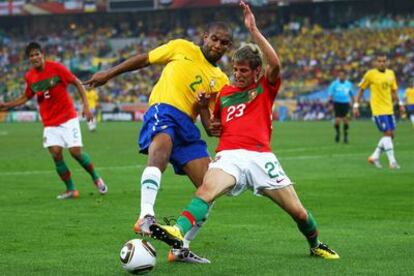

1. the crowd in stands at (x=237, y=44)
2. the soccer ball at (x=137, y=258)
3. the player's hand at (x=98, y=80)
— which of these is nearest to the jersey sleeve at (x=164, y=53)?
the player's hand at (x=98, y=80)

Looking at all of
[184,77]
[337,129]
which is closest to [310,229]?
[184,77]

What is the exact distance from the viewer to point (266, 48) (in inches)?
332

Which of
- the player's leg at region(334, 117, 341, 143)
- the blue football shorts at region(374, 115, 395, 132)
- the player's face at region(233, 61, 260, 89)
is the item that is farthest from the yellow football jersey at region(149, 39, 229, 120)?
the player's leg at region(334, 117, 341, 143)

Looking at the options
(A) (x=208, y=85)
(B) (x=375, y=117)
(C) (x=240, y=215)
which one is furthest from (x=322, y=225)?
(B) (x=375, y=117)

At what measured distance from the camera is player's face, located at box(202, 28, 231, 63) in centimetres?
931

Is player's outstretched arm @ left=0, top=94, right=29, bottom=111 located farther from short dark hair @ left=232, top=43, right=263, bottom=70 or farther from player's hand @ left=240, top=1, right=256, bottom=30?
short dark hair @ left=232, top=43, right=263, bottom=70

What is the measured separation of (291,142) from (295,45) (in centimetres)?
3629

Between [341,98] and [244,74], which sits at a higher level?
[244,74]

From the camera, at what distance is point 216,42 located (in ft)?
30.8

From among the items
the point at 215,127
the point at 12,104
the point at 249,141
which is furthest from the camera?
the point at 12,104

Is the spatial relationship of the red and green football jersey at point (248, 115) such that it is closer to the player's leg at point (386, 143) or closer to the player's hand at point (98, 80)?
the player's hand at point (98, 80)

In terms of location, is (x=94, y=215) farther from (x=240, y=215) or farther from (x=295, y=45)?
(x=295, y=45)

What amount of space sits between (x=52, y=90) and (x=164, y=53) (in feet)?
21.2

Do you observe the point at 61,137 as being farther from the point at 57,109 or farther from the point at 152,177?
the point at 152,177
